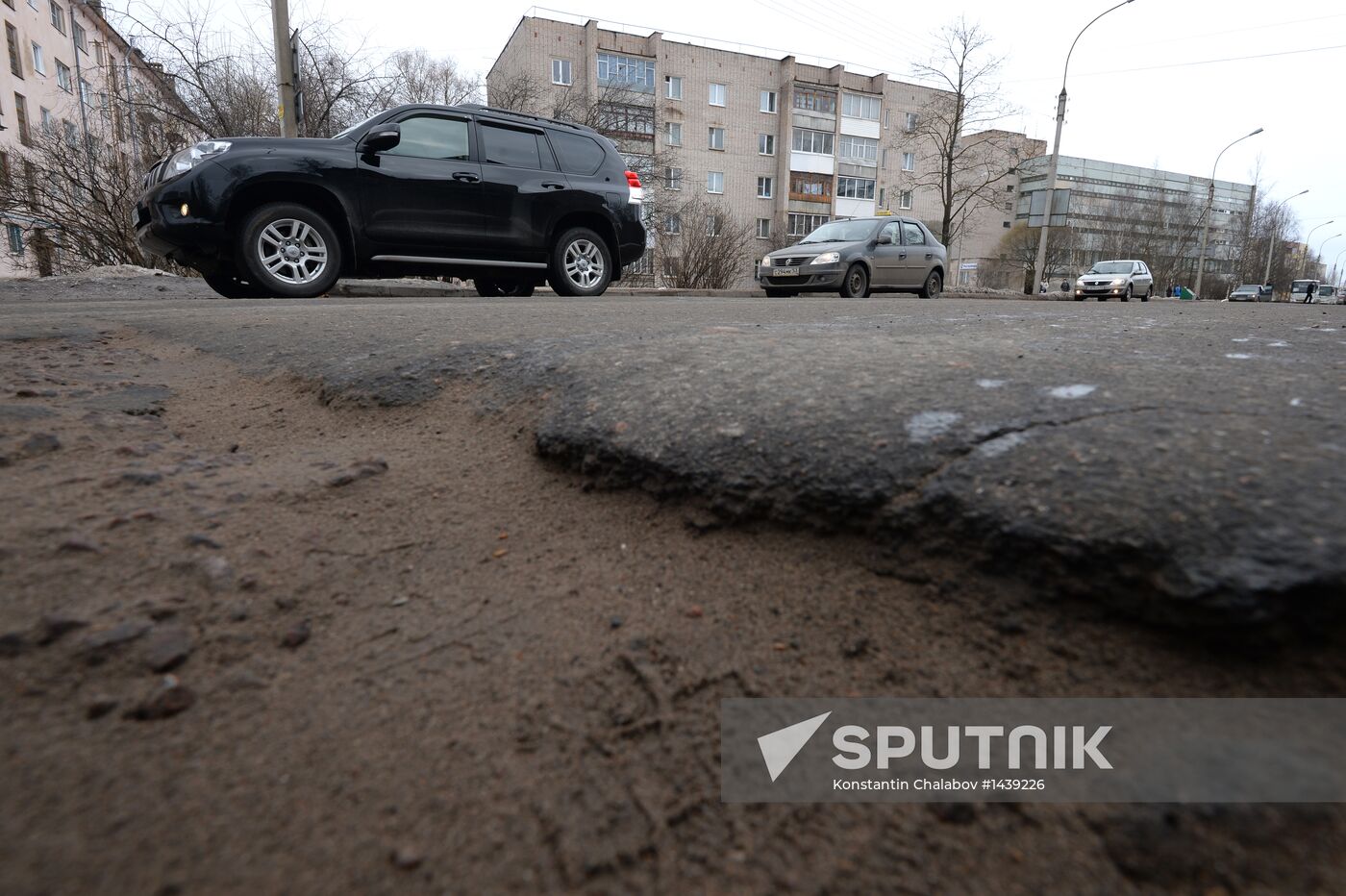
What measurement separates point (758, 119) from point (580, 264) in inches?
1499

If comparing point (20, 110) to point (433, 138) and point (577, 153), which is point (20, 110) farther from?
point (577, 153)

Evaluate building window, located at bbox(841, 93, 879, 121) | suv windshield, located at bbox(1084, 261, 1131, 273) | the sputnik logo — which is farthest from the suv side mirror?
building window, located at bbox(841, 93, 879, 121)

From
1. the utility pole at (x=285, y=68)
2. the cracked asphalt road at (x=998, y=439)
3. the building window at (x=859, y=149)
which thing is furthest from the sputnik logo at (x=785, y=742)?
the building window at (x=859, y=149)

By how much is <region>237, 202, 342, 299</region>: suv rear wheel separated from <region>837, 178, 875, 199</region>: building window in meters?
42.7

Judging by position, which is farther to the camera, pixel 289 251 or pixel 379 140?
pixel 379 140

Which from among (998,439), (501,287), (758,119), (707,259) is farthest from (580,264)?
(758,119)

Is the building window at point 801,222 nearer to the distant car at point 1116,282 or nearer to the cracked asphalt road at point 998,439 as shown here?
the distant car at point 1116,282

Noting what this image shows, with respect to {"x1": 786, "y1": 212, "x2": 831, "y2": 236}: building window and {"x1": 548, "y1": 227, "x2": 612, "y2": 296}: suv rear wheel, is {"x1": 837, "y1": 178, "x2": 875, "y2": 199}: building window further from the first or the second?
{"x1": 548, "y1": 227, "x2": 612, "y2": 296}: suv rear wheel

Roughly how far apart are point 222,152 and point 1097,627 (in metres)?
7.01

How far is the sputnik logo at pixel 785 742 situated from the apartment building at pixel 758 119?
36365 millimetres

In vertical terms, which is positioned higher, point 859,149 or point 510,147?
point 859,149

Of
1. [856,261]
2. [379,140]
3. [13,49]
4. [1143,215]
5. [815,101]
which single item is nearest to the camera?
[379,140]

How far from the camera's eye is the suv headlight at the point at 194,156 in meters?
5.84

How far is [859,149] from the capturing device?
147ft
